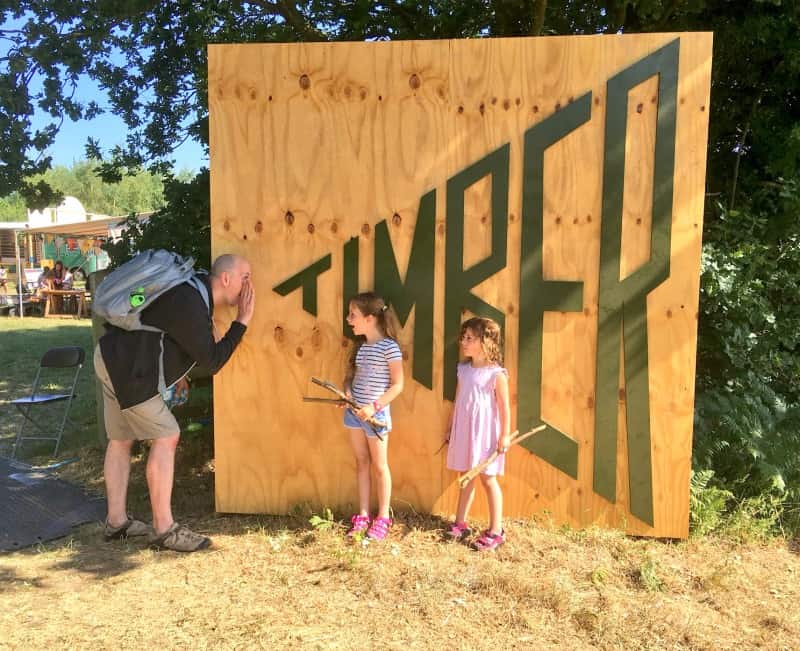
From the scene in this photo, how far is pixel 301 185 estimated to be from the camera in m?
4.21

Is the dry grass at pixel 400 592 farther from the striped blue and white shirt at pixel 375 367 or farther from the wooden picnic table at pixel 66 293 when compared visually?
the wooden picnic table at pixel 66 293

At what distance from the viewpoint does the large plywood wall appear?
3979 millimetres

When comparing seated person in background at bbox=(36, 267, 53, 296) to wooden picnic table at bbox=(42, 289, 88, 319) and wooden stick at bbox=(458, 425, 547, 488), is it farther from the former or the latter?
wooden stick at bbox=(458, 425, 547, 488)

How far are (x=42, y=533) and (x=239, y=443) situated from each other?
131cm

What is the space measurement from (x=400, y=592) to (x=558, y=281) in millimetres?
1928

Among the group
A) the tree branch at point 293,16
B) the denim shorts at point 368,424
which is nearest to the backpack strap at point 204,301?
the denim shorts at point 368,424

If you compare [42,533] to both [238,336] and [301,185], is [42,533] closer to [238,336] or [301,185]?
[238,336]

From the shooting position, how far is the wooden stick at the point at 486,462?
3.72 m

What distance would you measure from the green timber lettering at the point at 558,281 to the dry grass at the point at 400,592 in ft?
1.83

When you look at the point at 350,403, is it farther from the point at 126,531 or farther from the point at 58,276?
the point at 58,276

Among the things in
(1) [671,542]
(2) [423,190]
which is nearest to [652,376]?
(1) [671,542]

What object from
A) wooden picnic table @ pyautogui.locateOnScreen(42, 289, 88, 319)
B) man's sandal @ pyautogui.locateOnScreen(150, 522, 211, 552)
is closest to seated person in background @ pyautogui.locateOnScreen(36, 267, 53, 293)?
wooden picnic table @ pyautogui.locateOnScreen(42, 289, 88, 319)

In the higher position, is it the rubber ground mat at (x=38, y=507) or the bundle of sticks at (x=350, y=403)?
the bundle of sticks at (x=350, y=403)

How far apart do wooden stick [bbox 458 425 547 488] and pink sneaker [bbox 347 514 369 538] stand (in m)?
0.62
